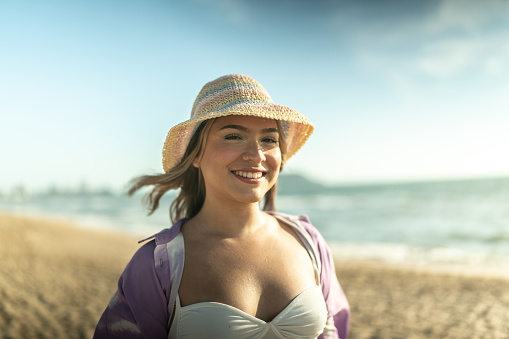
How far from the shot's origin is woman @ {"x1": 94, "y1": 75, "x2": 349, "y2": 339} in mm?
1676

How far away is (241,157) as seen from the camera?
5.94 ft

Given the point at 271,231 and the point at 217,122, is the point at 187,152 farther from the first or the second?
the point at 271,231

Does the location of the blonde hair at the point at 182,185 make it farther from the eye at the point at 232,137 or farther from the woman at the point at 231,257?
the eye at the point at 232,137

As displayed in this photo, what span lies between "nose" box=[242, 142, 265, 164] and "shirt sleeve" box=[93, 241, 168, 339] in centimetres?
64

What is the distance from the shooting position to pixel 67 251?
11625 millimetres

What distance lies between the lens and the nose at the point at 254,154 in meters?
1.80

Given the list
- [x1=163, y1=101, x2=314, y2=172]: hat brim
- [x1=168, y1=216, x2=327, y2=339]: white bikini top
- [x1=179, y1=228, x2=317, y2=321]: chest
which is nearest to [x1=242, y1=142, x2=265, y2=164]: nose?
[x1=163, y1=101, x2=314, y2=172]: hat brim

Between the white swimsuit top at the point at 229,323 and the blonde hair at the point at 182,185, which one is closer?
the white swimsuit top at the point at 229,323

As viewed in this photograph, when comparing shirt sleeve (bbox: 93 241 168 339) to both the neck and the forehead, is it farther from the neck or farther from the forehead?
the forehead

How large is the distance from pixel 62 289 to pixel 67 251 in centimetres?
532

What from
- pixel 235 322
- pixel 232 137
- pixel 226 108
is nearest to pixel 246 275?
pixel 235 322

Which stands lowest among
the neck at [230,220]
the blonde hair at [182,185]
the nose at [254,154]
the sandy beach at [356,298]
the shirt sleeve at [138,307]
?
the sandy beach at [356,298]

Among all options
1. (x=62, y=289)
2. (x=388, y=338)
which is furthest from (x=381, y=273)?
(x=62, y=289)

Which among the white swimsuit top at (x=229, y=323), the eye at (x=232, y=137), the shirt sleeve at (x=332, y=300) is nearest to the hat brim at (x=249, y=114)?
the eye at (x=232, y=137)
